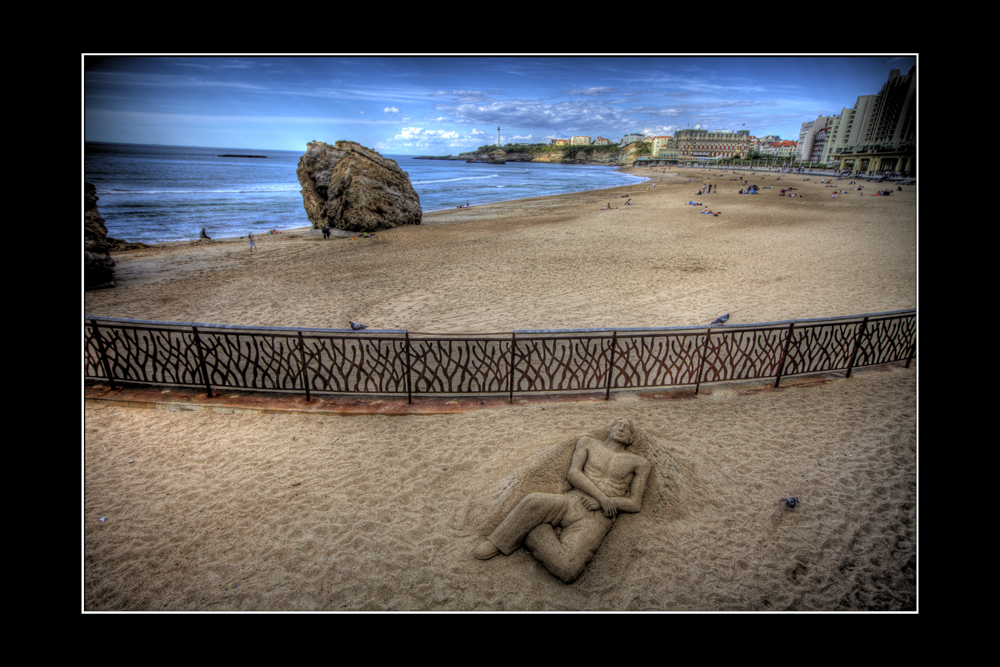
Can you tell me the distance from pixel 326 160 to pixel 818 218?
2866 cm

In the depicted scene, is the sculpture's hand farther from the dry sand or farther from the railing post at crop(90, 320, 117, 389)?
the railing post at crop(90, 320, 117, 389)

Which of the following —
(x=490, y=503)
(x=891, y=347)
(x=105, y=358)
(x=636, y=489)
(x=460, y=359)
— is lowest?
(x=490, y=503)

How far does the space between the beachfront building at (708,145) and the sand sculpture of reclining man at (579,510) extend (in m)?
92.6

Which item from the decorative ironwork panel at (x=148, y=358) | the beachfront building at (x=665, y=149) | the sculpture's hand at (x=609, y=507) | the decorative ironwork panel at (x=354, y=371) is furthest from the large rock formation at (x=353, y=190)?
the beachfront building at (x=665, y=149)

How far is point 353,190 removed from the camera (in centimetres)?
2339

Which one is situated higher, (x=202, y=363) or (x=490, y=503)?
(x=202, y=363)

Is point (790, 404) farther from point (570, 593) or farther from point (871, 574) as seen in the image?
point (570, 593)

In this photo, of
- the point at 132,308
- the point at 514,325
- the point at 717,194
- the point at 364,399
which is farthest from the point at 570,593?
the point at 717,194

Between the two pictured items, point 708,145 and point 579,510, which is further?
point 708,145

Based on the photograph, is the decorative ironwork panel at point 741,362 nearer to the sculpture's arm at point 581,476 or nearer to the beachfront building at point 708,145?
the sculpture's arm at point 581,476

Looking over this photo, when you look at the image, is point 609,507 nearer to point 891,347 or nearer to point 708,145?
point 891,347

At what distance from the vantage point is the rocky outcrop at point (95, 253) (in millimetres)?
13609

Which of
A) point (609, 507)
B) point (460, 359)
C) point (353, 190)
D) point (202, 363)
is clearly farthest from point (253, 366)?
point (353, 190)

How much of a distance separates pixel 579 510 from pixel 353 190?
23.4 meters
